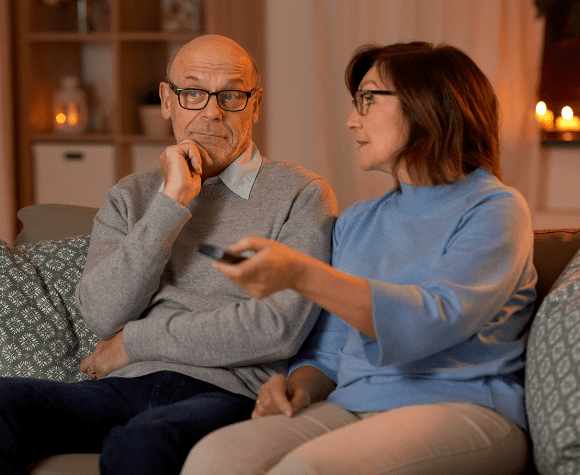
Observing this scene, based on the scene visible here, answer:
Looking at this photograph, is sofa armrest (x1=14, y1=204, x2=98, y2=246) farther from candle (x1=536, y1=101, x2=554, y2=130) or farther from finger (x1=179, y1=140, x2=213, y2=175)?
candle (x1=536, y1=101, x2=554, y2=130)

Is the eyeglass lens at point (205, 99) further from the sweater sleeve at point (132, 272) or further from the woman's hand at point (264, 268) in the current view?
the woman's hand at point (264, 268)

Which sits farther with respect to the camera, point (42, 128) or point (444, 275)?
point (42, 128)

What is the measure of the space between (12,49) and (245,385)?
3072 millimetres

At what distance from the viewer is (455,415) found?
3.47 ft

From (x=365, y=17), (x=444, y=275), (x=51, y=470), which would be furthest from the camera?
(x=365, y=17)

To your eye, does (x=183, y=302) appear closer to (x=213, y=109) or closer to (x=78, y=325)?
(x=78, y=325)

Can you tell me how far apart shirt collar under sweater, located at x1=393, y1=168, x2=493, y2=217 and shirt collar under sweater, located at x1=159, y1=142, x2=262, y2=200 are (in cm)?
40

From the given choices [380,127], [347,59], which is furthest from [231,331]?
[347,59]

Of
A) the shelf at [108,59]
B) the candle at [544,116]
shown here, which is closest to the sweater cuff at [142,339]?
the shelf at [108,59]

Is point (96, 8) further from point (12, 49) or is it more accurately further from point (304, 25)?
point (304, 25)

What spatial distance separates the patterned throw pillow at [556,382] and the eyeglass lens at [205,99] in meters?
0.82

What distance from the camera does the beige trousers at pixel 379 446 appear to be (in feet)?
3.12

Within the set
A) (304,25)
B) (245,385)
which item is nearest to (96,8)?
(304,25)

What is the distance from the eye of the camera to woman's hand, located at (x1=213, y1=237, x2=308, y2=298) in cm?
91
